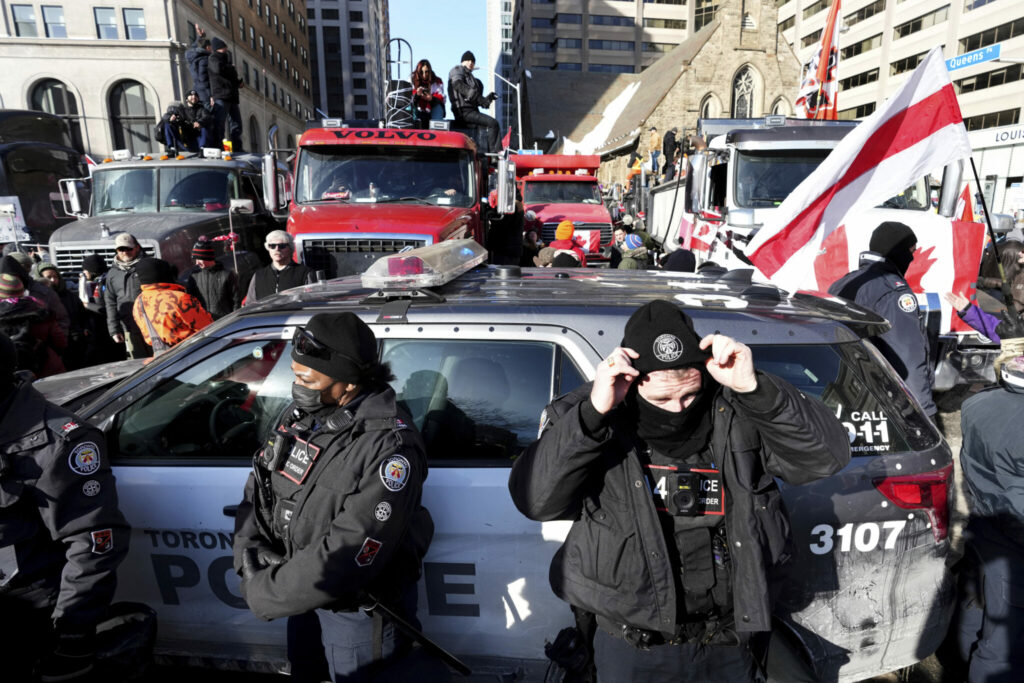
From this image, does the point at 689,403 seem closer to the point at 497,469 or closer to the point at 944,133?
the point at 497,469

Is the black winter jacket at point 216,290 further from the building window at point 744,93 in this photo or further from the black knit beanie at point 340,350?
the building window at point 744,93

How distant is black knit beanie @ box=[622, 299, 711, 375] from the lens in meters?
1.52

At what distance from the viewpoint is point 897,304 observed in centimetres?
372

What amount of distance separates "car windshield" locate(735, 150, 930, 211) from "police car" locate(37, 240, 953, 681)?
18.6ft

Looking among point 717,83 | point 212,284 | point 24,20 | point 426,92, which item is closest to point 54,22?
point 24,20

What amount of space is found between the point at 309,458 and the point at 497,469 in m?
0.73

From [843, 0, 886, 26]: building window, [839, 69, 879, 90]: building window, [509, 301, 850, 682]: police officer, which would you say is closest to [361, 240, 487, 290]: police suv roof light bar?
[509, 301, 850, 682]: police officer

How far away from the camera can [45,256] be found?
10.1 metres

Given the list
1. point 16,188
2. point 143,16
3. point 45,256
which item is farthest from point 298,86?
point 45,256

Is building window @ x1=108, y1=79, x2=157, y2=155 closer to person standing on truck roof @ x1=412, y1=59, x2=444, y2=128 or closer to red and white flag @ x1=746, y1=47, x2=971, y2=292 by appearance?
person standing on truck roof @ x1=412, y1=59, x2=444, y2=128

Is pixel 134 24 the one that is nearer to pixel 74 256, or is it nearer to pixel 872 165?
pixel 74 256

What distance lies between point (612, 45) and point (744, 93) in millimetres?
39210

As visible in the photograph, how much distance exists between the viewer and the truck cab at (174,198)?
8.38m

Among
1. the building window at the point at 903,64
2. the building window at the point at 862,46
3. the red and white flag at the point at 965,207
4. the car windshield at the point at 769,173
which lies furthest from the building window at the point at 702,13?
the car windshield at the point at 769,173
